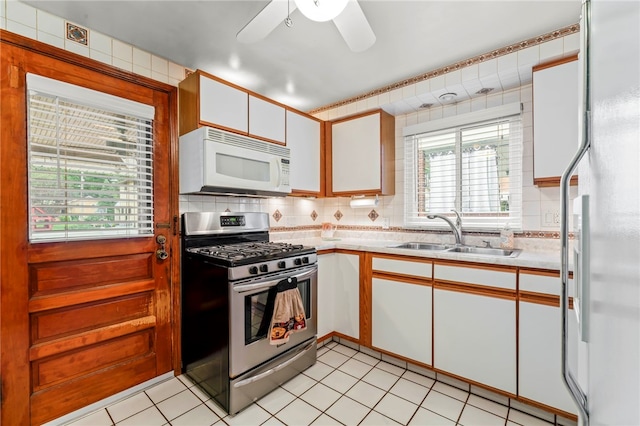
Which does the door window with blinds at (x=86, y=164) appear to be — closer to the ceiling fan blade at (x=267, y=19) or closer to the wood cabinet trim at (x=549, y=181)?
the ceiling fan blade at (x=267, y=19)

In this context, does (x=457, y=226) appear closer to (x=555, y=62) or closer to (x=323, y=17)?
(x=555, y=62)

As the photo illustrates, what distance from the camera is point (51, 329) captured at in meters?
1.69

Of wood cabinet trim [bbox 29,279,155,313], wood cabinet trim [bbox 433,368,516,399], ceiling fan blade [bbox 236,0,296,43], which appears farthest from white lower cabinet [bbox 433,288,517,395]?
wood cabinet trim [bbox 29,279,155,313]

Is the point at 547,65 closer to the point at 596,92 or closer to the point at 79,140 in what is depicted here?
the point at 596,92

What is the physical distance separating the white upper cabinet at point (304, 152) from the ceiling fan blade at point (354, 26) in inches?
48.7

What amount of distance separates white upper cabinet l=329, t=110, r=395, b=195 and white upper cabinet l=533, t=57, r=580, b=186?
1.19m

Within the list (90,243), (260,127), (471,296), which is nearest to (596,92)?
(471,296)

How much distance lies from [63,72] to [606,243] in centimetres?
250

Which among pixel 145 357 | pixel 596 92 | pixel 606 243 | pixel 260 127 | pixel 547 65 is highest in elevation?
pixel 547 65

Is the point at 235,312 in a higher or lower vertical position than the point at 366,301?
higher

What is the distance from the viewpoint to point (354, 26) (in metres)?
1.48

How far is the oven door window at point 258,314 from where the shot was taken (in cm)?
184

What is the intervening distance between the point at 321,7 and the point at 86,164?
163 centimetres

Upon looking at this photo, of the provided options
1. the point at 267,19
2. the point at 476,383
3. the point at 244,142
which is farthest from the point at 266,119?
the point at 476,383
